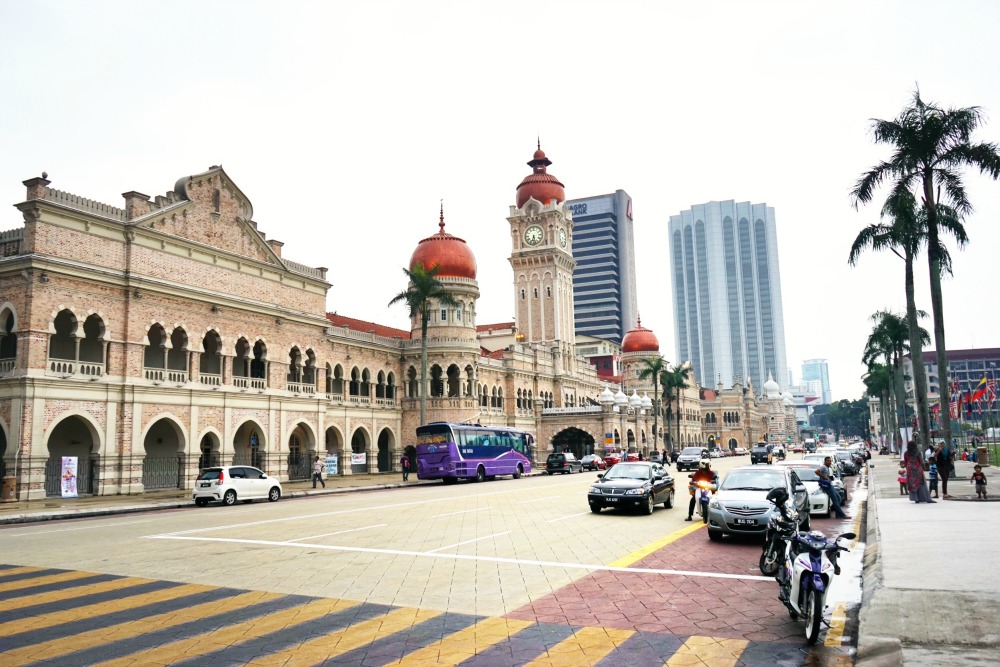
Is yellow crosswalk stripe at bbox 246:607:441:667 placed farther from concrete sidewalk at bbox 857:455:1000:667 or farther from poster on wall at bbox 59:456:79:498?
poster on wall at bbox 59:456:79:498

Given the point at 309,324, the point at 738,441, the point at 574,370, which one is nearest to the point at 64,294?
the point at 309,324

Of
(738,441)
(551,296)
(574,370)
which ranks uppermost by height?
(551,296)

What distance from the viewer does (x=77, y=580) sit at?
36.4 feet

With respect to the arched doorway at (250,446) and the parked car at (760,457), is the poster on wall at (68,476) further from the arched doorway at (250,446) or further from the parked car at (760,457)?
the parked car at (760,457)

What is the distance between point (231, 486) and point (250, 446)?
12.9 m

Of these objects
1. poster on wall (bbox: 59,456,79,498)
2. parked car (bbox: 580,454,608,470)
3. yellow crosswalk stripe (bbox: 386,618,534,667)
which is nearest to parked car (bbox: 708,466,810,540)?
yellow crosswalk stripe (bbox: 386,618,534,667)

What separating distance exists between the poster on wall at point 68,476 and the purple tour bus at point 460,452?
16332 mm

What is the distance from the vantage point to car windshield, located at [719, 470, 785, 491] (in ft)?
52.3

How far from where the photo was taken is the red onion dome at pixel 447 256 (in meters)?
56.6

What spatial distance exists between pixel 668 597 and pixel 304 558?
6.46 meters

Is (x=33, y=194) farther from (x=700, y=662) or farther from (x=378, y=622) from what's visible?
(x=700, y=662)

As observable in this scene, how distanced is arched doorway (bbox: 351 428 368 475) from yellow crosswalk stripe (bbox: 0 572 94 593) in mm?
37156

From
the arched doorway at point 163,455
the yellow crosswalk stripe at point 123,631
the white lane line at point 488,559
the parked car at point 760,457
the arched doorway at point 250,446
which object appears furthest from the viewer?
the parked car at point 760,457

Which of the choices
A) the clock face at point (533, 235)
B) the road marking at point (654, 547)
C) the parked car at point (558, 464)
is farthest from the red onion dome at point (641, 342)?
the road marking at point (654, 547)
